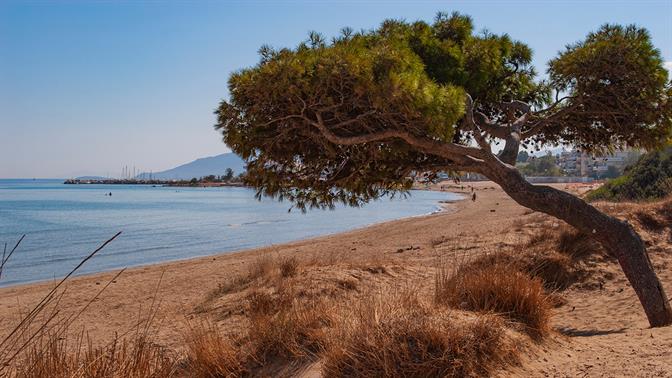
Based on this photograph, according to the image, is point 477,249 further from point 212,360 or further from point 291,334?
point 212,360

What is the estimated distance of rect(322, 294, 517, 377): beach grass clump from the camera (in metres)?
4.24

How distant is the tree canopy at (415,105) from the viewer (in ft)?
20.7

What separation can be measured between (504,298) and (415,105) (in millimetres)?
2231

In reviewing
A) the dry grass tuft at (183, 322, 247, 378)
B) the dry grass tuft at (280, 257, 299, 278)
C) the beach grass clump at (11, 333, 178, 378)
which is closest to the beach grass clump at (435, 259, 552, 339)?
the dry grass tuft at (183, 322, 247, 378)

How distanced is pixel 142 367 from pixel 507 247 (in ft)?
32.8

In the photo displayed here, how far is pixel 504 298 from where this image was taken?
5.60 meters

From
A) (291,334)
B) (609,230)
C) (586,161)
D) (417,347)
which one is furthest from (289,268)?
(586,161)

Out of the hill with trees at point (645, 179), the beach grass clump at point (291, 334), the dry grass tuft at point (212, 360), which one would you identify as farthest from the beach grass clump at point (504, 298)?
the hill with trees at point (645, 179)

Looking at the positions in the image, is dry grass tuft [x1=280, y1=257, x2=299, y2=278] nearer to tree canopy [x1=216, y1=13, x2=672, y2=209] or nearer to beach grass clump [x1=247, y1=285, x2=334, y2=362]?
tree canopy [x1=216, y1=13, x2=672, y2=209]

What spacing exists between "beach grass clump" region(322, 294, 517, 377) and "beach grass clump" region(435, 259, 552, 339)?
0.74m

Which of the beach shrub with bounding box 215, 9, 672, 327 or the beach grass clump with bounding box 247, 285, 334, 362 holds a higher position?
the beach shrub with bounding box 215, 9, 672, 327

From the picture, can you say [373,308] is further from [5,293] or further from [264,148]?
[5,293]

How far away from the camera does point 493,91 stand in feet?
29.5

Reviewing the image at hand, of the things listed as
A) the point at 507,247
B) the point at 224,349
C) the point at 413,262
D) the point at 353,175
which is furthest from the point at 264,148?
the point at 507,247
